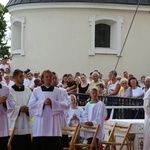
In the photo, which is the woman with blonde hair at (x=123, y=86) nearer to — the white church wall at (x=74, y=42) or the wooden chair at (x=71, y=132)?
the wooden chair at (x=71, y=132)

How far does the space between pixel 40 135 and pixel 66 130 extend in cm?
145

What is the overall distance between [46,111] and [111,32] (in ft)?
62.3

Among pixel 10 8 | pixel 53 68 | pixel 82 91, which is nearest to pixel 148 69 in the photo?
pixel 53 68

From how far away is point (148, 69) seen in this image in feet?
111

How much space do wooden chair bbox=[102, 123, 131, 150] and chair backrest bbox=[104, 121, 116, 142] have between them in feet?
0.17

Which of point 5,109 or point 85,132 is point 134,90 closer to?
point 85,132

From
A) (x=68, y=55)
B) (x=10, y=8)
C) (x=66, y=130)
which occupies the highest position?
(x=10, y=8)

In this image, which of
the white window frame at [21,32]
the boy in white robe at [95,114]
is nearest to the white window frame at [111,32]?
the white window frame at [21,32]

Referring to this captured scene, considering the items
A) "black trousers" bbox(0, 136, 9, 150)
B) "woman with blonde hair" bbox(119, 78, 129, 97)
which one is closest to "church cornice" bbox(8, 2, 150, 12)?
"woman with blonde hair" bbox(119, 78, 129, 97)

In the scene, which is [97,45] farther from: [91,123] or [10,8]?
[91,123]

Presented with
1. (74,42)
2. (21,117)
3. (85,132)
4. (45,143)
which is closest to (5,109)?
(21,117)

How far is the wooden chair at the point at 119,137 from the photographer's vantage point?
16.2 meters

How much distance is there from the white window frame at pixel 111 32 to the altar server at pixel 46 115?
17.5 metres

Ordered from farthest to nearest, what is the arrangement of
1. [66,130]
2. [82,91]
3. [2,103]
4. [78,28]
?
[78,28] < [82,91] < [66,130] < [2,103]
